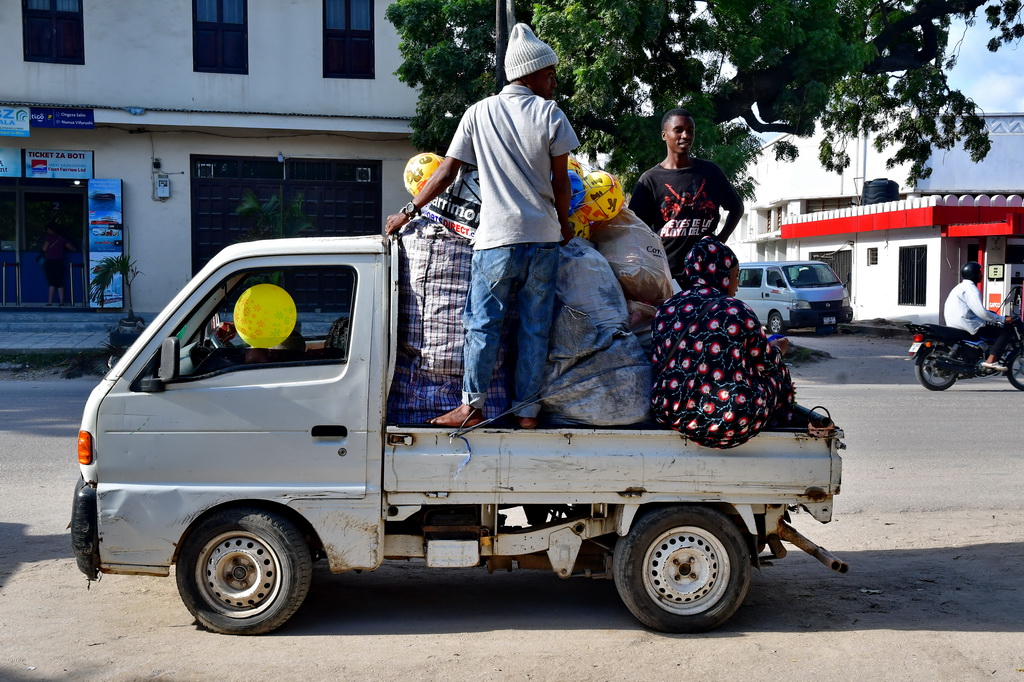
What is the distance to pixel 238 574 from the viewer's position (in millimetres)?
4402

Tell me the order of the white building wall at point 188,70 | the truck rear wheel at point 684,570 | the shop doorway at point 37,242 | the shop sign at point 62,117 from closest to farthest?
the truck rear wheel at point 684,570
the shop sign at point 62,117
the white building wall at point 188,70
the shop doorway at point 37,242

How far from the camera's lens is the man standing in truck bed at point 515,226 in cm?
428

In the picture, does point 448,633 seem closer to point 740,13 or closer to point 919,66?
point 740,13

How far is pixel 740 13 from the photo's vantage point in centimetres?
1502

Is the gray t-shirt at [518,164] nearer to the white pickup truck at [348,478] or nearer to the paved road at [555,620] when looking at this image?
the white pickup truck at [348,478]

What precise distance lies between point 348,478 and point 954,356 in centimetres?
1155

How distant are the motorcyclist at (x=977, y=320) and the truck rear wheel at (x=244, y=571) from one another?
1166 centimetres

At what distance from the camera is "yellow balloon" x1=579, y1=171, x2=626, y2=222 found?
15.9 ft

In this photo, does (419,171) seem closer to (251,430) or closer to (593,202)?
(593,202)

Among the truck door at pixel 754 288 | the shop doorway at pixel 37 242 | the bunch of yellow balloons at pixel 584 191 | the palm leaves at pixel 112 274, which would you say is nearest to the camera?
the bunch of yellow balloons at pixel 584 191

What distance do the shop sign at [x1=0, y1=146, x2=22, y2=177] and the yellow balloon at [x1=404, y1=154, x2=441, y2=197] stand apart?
17387 mm

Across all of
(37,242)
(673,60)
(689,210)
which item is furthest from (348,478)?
(37,242)

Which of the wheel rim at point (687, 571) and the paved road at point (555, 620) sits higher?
the wheel rim at point (687, 571)

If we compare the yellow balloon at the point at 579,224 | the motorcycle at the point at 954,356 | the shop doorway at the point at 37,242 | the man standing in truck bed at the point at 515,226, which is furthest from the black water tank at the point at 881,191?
the man standing in truck bed at the point at 515,226
